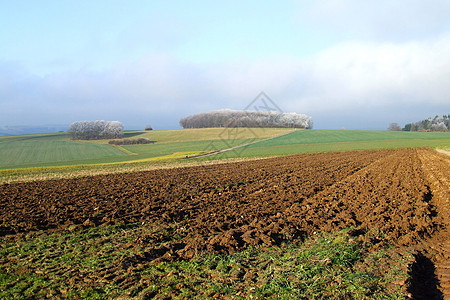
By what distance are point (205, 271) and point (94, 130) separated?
93727 millimetres

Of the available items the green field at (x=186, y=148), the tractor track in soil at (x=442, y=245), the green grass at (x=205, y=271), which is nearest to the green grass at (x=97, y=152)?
the green field at (x=186, y=148)

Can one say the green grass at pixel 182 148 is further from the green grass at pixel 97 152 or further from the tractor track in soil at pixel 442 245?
the tractor track in soil at pixel 442 245

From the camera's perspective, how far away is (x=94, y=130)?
91.7 m

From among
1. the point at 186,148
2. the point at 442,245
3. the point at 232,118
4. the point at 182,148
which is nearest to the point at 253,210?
the point at 442,245

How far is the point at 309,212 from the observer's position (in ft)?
34.9

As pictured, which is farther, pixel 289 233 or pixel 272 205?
pixel 272 205

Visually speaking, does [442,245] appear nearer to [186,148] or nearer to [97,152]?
[186,148]

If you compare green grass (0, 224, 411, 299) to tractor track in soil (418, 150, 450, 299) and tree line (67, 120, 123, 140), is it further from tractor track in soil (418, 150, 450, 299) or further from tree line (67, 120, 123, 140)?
tree line (67, 120, 123, 140)

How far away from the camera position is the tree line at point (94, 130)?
89.8 m

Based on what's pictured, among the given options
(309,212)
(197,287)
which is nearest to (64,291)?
(197,287)

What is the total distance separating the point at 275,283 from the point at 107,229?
20.9ft

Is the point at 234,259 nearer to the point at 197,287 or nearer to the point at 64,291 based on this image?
the point at 197,287

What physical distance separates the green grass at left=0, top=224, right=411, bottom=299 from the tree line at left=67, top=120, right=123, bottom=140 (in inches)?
3440

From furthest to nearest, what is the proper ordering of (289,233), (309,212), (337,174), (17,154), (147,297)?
(17,154) < (337,174) < (309,212) < (289,233) < (147,297)
